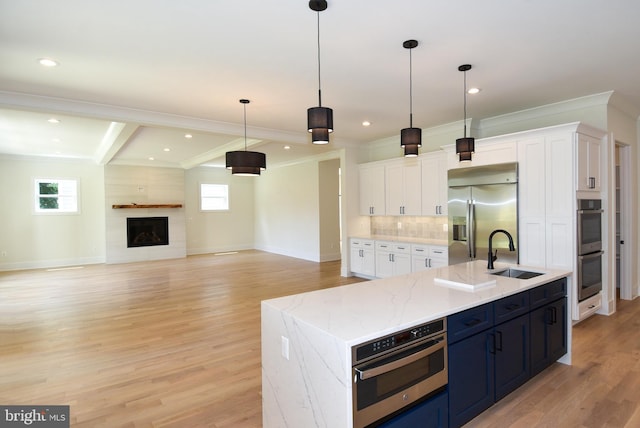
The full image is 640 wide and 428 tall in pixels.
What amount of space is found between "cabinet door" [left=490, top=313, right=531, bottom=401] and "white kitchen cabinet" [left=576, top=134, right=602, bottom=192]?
97.7 inches

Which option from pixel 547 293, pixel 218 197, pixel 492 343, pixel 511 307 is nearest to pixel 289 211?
pixel 218 197

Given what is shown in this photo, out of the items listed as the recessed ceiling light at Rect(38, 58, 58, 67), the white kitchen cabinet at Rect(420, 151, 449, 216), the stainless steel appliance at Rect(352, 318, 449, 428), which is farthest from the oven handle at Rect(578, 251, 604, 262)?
the recessed ceiling light at Rect(38, 58, 58, 67)

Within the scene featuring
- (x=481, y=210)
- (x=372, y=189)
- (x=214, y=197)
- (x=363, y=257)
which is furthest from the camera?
(x=214, y=197)

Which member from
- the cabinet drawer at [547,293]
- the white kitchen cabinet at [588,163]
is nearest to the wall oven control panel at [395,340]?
the cabinet drawer at [547,293]

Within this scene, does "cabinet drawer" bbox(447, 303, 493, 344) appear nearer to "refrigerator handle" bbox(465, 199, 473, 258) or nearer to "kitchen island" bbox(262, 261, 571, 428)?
"kitchen island" bbox(262, 261, 571, 428)

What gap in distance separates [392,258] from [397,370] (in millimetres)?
4713

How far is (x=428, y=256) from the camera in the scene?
585cm

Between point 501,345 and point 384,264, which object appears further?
point 384,264

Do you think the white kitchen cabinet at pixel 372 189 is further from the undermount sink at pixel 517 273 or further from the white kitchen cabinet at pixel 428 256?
the undermount sink at pixel 517 273

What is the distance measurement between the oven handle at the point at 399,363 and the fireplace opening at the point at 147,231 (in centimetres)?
1022

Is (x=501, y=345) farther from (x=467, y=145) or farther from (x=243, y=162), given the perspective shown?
(x=243, y=162)

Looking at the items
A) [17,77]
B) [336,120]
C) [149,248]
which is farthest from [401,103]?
[149,248]

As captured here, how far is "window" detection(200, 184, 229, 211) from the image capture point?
11805 mm

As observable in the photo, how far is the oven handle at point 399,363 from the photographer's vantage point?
5.48 feet
